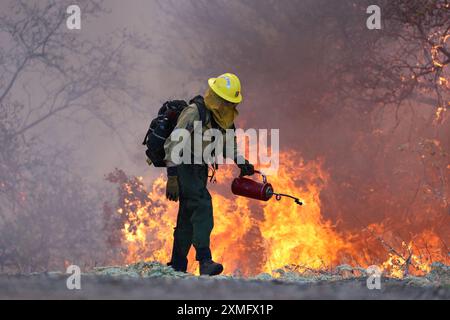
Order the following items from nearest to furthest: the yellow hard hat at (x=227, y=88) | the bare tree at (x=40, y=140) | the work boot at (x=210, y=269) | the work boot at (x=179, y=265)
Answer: the work boot at (x=210, y=269) < the yellow hard hat at (x=227, y=88) < the work boot at (x=179, y=265) < the bare tree at (x=40, y=140)

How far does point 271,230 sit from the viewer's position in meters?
14.1

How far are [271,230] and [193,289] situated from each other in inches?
348

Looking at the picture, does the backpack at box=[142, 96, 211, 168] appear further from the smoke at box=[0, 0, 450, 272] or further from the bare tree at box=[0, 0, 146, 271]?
the bare tree at box=[0, 0, 146, 271]

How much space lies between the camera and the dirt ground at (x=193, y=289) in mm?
5117

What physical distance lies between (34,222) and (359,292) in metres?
12.9

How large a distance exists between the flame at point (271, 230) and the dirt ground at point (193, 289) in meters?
6.89

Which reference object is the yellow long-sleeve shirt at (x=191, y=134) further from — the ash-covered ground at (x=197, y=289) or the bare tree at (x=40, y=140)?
the bare tree at (x=40, y=140)

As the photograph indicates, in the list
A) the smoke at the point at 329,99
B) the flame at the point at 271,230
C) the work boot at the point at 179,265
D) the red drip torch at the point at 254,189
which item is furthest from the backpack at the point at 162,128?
the smoke at the point at 329,99

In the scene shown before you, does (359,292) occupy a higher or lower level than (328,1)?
lower

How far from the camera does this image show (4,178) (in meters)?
16.4

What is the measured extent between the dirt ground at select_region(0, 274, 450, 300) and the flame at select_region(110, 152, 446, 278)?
689 centimetres

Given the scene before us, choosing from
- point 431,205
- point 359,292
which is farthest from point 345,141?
point 359,292
